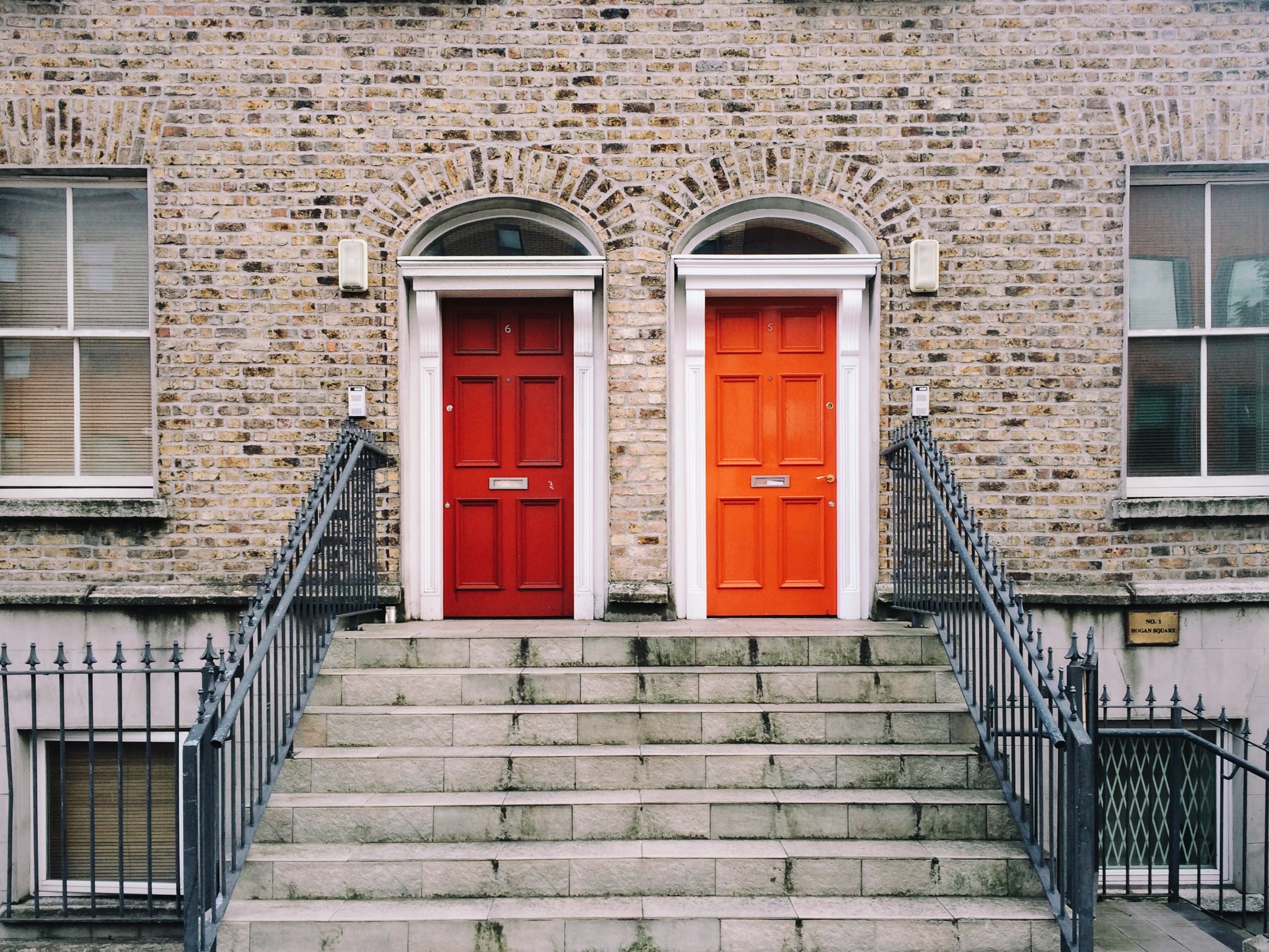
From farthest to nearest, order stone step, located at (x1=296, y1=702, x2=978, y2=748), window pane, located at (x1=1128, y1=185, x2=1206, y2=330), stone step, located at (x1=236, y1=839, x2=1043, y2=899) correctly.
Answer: window pane, located at (x1=1128, y1=185, x2=1206, y2=330) → stone step, located at (x1=296, y1=702, x2=978, y2=748) → stone step, located at (x1=236, y1=839, x2=1043, y2=899)

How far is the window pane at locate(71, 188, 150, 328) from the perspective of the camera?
6.36m

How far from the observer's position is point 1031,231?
6.21 metres

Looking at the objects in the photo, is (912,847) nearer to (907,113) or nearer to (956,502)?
(956,502)

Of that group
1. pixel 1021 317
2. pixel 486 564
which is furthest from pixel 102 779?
pixel 1021 317

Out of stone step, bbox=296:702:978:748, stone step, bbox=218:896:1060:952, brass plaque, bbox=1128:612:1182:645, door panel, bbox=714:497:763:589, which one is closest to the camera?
stone step, bbox=218:896:1060:952

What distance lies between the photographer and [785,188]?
6.22m

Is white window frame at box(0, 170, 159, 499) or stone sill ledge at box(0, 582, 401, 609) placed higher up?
white window frame at box(0, 170, 159, 499)

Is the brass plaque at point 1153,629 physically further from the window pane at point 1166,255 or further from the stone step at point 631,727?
the window pane at point 1166,255

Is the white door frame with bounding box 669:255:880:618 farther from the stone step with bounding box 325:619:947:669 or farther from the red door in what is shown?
the stone step with bounding box 325:619:947:669

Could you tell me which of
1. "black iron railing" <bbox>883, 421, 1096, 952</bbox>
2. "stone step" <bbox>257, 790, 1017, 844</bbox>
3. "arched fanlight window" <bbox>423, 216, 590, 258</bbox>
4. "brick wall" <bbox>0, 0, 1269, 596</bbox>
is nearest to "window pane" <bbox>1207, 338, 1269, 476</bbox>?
"brick wall" <bbox>0, 0, 1269, 596</bbox>

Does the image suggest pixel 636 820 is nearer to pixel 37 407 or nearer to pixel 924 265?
pixel 924 265

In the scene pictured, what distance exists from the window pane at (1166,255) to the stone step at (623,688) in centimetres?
307

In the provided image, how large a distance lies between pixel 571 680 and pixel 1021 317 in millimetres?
3701

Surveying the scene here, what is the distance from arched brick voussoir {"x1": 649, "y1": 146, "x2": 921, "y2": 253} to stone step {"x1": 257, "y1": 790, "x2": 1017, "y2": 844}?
3489 millimetres
